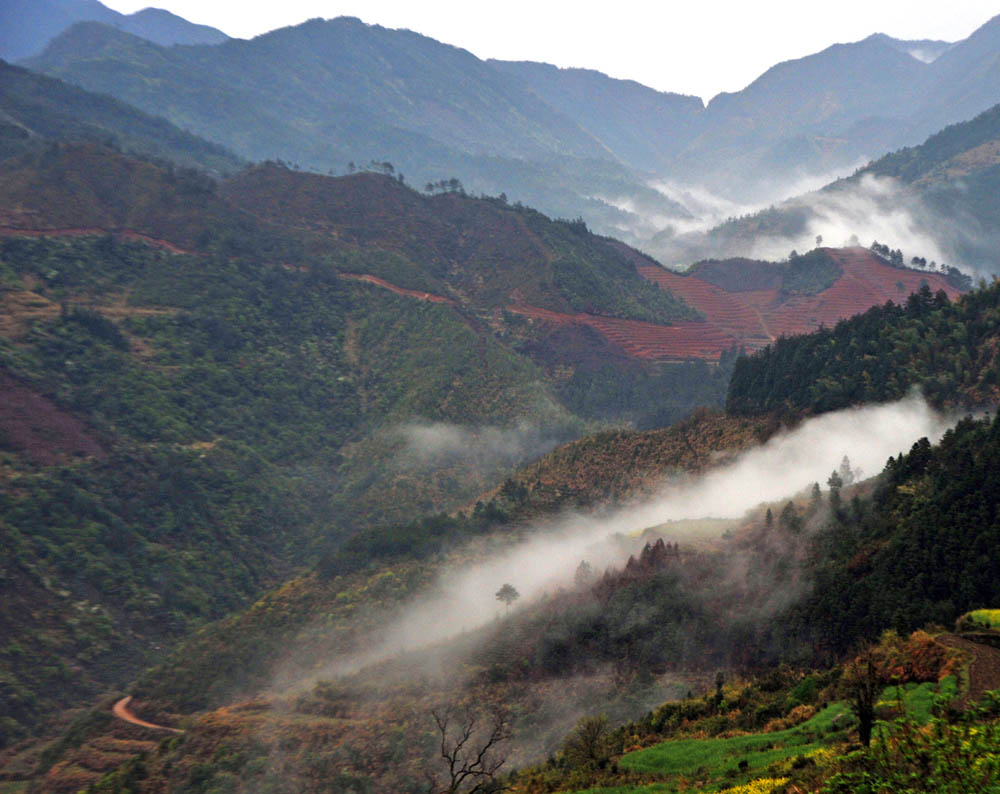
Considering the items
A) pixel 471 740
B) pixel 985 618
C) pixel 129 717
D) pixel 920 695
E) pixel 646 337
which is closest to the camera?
pixel 920 695

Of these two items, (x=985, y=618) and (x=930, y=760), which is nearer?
(x=930, y=760)

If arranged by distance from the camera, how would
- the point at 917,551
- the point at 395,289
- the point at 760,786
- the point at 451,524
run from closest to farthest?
1. the point at 760,786
2. the point at 917,551
3. the point at 451,524
4. the point at 395,289

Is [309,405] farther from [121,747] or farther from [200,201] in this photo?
[121,747]

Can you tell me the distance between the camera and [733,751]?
89.4 ft

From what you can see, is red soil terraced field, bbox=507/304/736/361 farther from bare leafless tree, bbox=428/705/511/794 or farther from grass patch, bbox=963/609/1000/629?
grass patch, bbox=963/609/1000/629

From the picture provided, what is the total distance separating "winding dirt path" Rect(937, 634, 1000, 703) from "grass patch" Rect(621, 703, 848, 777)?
160 inches

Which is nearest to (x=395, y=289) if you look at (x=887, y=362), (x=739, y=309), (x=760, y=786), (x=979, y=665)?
(x=739, y=309)

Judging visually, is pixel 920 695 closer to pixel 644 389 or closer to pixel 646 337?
pixel 644 389

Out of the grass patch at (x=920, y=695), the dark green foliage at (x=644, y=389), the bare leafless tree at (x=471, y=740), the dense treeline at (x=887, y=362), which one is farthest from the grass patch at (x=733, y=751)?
the dark green foliage at (x=644, y=389)

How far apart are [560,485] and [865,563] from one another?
1431 inches

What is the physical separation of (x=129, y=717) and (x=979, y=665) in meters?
49.9

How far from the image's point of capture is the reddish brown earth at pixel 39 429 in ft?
246

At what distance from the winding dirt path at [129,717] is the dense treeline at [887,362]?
5427cm

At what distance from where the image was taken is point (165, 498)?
80.7m
